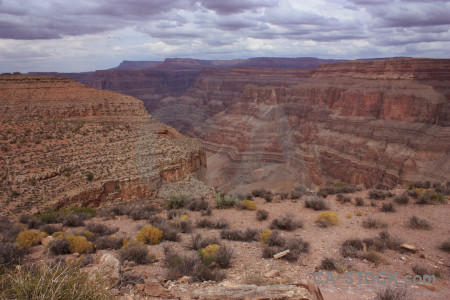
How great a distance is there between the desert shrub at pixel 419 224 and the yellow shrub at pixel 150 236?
28.8ft

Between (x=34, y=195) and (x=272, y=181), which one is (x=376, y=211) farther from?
(x=272, y=181)

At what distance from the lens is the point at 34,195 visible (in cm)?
1623

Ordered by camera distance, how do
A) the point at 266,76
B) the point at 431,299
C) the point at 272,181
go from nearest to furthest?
the point at 431,299, the point at 272,181, the point at 266,76

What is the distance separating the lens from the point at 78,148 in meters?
21.1

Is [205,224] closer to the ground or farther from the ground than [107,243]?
closer to the ground

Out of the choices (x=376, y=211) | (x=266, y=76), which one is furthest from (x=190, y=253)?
(x=266, y=76)

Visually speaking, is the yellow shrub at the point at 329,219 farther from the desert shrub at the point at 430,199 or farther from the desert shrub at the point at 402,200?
the desert shrub at the point at 430,199

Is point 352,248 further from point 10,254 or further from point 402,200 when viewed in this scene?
point 10,254

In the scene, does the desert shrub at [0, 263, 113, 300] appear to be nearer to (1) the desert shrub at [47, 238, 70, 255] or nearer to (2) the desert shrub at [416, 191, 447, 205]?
(1) the desert shrub at [47, 238, 70, 255]

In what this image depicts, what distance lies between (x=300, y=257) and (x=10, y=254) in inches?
290

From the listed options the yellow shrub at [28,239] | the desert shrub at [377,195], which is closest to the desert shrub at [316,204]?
the desert shrub at [377,195]

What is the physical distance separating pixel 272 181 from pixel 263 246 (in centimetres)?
2548

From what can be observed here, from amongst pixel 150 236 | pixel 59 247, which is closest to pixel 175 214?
pixel 150 236

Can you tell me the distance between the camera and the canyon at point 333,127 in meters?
41.1
